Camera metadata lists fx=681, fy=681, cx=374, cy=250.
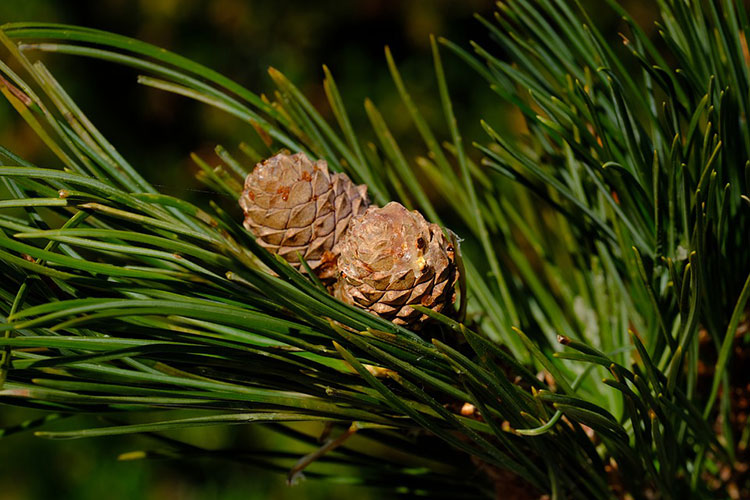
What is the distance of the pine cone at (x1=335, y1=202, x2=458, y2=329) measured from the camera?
0.30m

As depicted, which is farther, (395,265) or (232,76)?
(232,76)

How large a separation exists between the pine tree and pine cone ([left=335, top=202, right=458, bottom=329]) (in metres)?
0.02

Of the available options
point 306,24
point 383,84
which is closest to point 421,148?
point 383,84

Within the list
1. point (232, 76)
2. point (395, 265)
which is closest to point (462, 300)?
point (395, 265)

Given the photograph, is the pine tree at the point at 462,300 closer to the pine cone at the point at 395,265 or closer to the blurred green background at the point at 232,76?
the pine cone at the point at 395,265

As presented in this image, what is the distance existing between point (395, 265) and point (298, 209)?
62 millimetres

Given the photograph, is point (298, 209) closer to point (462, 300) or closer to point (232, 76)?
point (462, 300)

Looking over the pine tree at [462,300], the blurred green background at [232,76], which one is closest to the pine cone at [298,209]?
the pine tree at [462,300]

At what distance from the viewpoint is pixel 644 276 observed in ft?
1.00

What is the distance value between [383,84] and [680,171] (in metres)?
1.08

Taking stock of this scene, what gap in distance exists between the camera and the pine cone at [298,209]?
0.33m

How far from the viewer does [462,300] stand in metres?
0.32

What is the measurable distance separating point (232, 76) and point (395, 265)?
45.4 inches

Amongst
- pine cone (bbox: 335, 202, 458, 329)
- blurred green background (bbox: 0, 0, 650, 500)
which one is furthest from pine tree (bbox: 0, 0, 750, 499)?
blurred green background (bbox: 0, 0, 650, 500)
